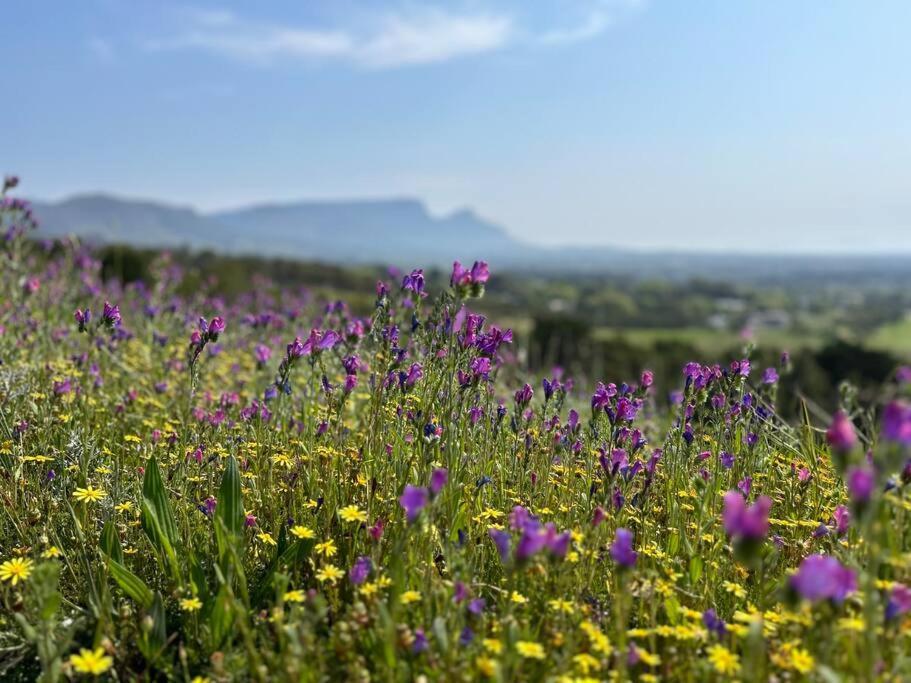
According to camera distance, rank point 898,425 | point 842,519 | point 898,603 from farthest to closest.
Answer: point 842,519, point 898,603, point 898,425

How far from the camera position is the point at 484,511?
374 cm

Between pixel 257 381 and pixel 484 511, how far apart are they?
128 inches

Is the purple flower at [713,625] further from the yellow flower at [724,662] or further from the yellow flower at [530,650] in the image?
the yellow flower at [530,650]

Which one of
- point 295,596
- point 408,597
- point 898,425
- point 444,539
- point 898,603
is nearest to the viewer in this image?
point 898,425

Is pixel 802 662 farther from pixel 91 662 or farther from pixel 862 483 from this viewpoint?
pixel 91 662

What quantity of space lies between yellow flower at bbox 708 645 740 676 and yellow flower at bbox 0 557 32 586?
9.05 ft

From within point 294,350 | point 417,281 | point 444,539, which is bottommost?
point 444,539

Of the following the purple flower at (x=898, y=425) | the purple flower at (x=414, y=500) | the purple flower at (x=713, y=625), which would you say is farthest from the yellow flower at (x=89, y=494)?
A: the purple flower at (x=898, y=425)

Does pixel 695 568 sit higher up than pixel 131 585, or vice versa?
pixel 695 568

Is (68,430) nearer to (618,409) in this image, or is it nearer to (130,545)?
(130,545)

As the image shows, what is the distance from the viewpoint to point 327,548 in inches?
123

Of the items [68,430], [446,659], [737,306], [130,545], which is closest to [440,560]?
[446,659]

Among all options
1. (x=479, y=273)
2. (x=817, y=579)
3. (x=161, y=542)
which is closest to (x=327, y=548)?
(x=161, y=542)

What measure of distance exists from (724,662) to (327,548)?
5.58 ft
